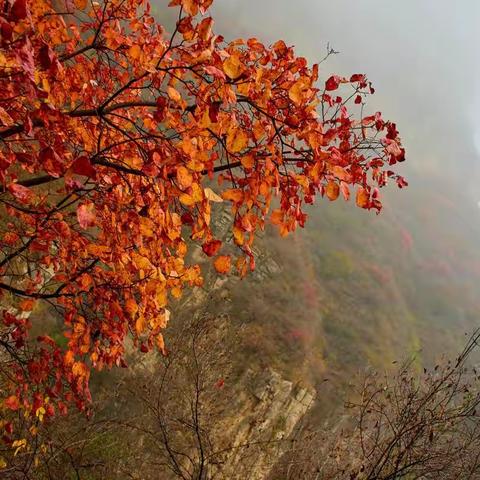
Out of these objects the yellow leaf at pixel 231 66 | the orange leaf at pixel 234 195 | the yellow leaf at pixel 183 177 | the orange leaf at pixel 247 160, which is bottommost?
the yellow leaf at pixel 183 177

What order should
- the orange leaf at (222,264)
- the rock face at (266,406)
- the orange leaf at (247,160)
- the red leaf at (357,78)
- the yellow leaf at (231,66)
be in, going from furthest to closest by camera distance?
the rock face at (266,406) → the red leaf at (357,78) → the orange leaf at (222,264) → the orange leaf at (247,160) → the yellow leaf at (231,66)

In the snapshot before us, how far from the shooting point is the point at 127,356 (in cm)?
1325

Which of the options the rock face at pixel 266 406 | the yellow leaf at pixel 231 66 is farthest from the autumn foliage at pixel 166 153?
the rock face at pixel 266 406

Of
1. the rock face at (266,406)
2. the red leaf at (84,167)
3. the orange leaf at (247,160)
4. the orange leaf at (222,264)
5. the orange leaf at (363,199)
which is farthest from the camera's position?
the rock face at (266,406)

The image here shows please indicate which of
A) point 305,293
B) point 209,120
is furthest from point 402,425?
point 305,293

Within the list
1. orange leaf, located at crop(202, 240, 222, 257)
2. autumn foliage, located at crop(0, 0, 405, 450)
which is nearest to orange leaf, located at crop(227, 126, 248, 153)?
autumn foliage, located at crop(0, 0, 405, 450)

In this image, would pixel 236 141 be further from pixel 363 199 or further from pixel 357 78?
pixel 357 78

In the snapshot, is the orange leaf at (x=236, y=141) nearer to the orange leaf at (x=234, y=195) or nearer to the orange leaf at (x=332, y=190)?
the orange leaf at (x=234, y=195)

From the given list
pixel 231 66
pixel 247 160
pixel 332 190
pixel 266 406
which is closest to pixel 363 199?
pixel 332 190

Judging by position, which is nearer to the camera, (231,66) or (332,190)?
(231,66)

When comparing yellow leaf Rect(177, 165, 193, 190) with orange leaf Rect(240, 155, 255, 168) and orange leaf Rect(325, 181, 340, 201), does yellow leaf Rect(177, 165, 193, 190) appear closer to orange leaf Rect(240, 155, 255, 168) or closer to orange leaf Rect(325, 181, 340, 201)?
orange leaf Rect(240, 155, 255, 168)

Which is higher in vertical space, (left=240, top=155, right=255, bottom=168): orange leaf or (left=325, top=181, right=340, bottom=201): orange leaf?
(left=325, top=181, right=340, bottom=201): orange leaf

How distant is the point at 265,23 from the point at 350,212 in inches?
1253

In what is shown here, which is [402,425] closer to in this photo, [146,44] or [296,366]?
[146,44]
